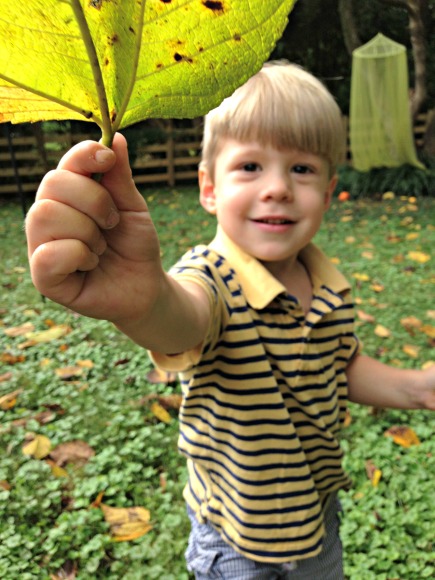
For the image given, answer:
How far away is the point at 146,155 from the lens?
874 centimetres

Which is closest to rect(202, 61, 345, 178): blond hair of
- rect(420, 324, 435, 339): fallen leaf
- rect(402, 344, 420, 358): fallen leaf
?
rect(402, 344, 420, 358): fallen leaf

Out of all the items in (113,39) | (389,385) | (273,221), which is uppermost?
(113,39)

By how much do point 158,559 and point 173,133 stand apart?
7617 millimetres

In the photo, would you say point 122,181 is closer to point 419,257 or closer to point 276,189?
point 276,189

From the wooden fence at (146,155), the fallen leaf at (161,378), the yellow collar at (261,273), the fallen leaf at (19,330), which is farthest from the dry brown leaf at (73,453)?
the wooden fence at (146,155)

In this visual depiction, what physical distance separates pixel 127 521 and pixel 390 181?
621cm

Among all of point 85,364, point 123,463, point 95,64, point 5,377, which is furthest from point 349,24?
point 95,64

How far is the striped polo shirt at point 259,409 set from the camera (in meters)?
1.20

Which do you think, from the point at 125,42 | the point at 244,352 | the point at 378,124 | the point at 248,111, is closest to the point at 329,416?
the point at 244,352

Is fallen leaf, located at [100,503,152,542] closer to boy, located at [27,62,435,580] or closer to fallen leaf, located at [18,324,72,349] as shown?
boy, located at [27,62,435,580]

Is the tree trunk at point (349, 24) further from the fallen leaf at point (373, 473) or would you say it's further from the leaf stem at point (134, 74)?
the leaf stem at point (134, 74)

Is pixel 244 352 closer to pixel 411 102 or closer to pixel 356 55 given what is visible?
pixel 356 55

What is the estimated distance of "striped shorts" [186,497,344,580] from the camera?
4.18 feet

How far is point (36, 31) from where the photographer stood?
1.27 ft
